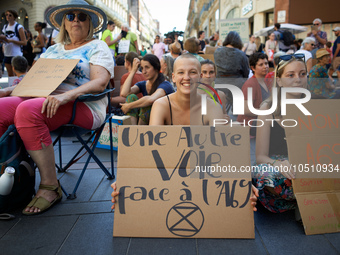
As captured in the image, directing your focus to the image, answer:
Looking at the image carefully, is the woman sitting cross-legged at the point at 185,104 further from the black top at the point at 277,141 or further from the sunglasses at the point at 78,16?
the sunglasses at the point at 78,16

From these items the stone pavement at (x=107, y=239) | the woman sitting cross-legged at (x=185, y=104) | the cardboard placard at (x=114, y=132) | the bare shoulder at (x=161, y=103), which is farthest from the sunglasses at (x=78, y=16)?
the stone pavement at (x=107, y=239)

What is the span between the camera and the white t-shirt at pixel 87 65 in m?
2.67

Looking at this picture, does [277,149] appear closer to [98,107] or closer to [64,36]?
[98,107]

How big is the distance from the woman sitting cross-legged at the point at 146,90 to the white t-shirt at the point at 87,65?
38.5 inches

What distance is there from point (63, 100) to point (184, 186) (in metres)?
1.17

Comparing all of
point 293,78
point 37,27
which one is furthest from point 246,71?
point 37,27

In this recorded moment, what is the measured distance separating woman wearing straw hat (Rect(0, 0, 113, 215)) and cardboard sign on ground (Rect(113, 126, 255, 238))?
0.75 m

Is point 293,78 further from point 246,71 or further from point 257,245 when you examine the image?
point 246,71

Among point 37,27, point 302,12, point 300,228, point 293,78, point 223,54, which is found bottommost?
point 300,228

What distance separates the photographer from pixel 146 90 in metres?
4.34

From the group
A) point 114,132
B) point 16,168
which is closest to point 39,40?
point 114,132

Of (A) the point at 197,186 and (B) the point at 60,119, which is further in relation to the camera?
(B) the point at 60,119

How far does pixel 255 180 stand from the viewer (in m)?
2.13

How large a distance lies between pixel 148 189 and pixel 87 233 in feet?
1.74
